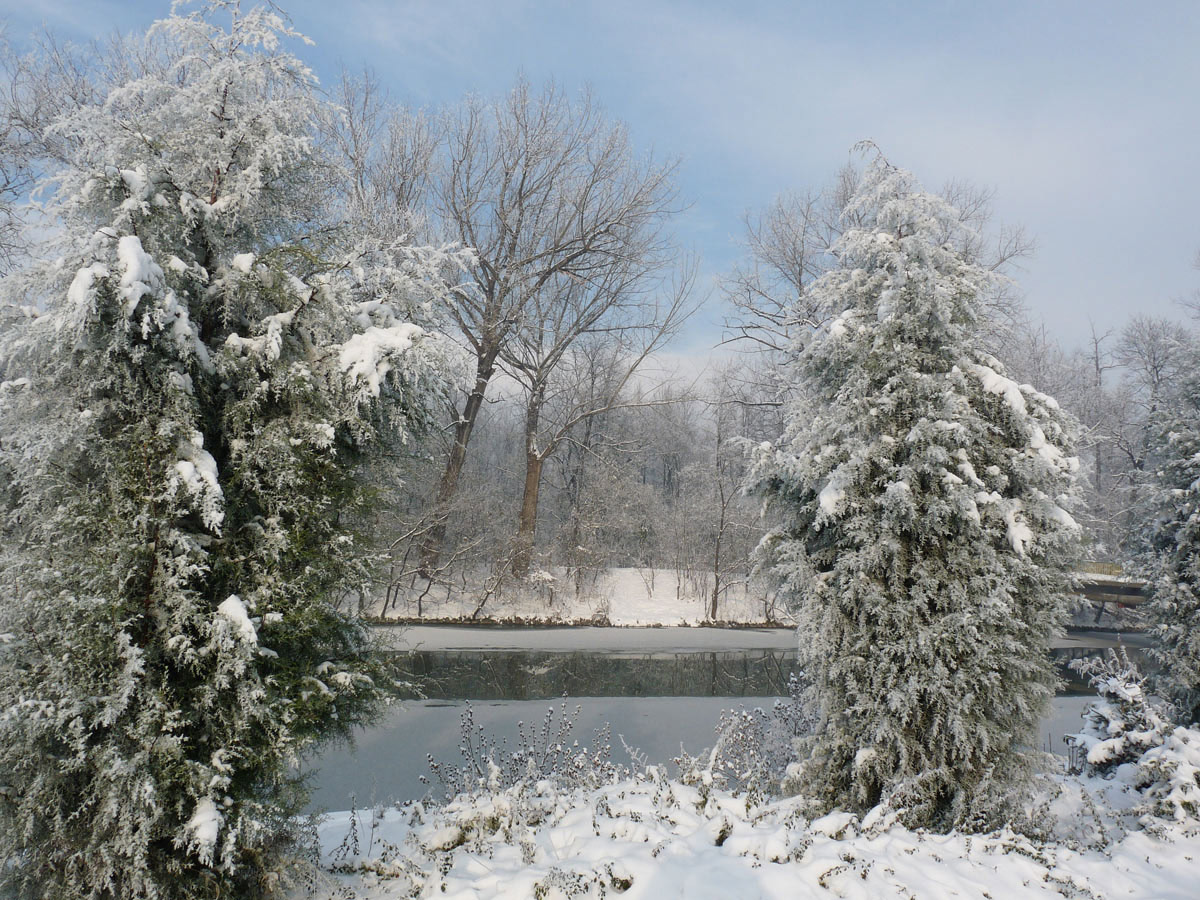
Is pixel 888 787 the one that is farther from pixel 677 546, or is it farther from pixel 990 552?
pixel 677 546

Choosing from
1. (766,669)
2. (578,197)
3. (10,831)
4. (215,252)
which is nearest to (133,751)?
(10,831)

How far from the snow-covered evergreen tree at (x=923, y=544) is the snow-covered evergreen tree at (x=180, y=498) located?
2714 mm

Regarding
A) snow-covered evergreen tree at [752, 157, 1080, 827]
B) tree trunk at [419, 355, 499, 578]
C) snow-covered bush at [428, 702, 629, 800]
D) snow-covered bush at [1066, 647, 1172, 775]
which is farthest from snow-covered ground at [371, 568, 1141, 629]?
snow-covered evergreen tree at [752, 157, 1080, 827]

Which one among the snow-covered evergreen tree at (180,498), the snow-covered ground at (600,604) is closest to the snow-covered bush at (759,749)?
the snow-covered evergreen tree at (180,498)

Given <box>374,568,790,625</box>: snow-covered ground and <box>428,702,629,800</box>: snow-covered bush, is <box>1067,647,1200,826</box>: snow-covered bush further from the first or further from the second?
<box>374,568,790,625</box>: snow-covered ground

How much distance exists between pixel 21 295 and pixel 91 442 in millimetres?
720

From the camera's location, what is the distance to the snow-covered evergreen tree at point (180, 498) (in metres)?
2.57

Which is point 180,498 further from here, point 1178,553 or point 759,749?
point 1178,553

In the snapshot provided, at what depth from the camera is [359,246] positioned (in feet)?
11.6

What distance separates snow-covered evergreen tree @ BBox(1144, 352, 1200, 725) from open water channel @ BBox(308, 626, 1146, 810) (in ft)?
3.63

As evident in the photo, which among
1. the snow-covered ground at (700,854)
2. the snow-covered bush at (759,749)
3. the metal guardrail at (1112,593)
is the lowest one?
the snow-covered bush at (759,749)

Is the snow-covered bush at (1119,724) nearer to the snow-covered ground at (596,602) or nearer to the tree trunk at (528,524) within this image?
the snow-covered ground at (596,602)

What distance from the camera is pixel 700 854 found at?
10.2ft

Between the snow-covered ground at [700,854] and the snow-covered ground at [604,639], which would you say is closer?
the snow-covered ground at [700,854]
